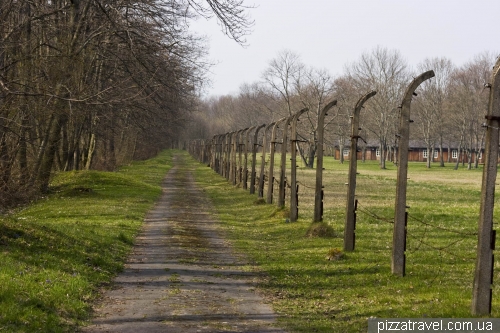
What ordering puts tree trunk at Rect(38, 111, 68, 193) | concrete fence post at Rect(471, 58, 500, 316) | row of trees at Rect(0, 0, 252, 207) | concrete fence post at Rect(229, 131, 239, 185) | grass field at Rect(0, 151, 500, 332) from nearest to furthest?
concrete fence post at Rect(471, 58, 500, 316) → grass field at Rect(0, 151, 500, 332) → row of trees at Rect(0, 0, 252, 207) → tree trunk at Rect(38, 111, 68, 193) → concrete fence post at Rect(229, 131, 239, 185)

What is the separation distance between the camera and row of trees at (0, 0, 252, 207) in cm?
1884

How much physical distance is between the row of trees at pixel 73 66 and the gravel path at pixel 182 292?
3832 millimetres

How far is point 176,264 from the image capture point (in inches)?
520

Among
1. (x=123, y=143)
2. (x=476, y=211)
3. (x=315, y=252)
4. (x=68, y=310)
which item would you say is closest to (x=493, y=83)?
(x=68, y=310)

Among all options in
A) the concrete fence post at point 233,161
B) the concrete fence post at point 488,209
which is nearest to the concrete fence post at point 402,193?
the concrete fence post at point 488,209

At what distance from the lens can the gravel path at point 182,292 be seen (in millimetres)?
8398

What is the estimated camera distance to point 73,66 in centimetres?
2819

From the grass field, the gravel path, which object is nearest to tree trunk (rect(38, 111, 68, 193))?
the grass field

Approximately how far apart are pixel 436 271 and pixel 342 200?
19.6 meters

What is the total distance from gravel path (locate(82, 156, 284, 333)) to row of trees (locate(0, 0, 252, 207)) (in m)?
3.83

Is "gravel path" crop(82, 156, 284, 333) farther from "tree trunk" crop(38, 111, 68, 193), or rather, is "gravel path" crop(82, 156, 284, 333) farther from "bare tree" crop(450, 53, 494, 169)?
"bare tree" crop(450, 53, 494, 169)

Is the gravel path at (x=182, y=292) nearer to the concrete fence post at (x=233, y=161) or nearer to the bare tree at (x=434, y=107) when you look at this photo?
the concrete fence post at (x=233, y=161)

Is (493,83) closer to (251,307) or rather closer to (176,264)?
(251,307)

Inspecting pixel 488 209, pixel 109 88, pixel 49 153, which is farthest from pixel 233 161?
pixel 488 209
